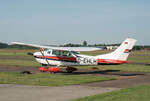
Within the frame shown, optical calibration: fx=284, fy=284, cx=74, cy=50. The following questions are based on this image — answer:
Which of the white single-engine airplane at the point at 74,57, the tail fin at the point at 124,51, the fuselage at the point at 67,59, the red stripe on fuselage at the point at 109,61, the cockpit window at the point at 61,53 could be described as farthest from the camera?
the cockpit window at the point at 61,53

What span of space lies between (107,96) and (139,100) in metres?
1.34

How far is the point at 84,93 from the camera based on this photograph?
12.2m

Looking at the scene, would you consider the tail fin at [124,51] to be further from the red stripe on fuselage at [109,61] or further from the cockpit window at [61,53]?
the cockpit window at [61,53]

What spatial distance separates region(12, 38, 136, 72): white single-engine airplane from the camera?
22.3 metres

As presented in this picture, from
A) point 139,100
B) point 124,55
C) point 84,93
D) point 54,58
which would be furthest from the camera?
point 54,58

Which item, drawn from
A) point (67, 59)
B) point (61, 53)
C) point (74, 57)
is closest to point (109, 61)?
point (74, 57)

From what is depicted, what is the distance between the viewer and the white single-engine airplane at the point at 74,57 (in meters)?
22.3

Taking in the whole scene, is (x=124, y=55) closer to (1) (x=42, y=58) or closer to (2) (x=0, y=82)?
(1) (x=42, y=58)

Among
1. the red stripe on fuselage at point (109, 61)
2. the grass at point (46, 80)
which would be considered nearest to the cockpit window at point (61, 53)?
the red stripe on fuselage at point (109, 61)

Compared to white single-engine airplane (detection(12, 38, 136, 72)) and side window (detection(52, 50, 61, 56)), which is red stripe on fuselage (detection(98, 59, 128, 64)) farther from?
side window (detection(52, 50, 61, 56))

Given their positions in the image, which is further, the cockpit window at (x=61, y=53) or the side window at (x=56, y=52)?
the side window at (x=56, y=52)

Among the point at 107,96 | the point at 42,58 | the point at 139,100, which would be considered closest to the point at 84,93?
the point at 107,96

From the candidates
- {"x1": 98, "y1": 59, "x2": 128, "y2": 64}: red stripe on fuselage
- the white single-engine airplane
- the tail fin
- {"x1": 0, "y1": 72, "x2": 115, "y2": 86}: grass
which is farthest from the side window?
{"x1": 0, "y1": 72, "x2": 115, "y2": 86}: grass

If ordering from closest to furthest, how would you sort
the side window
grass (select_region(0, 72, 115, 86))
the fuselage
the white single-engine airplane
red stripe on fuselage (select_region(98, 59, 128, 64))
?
grass (select_region(0, 72, 115, 86)) < the white single-engine airplane < red stripe on fuselage (select_region(98, 59, 128, 64)) < the fuselage < the side window
